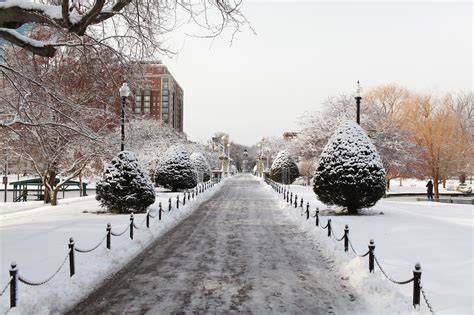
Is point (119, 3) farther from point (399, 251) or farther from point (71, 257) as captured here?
point (399, 251)

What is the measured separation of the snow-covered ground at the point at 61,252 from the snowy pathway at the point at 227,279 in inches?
12.4

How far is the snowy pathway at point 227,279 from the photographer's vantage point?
22.1ft

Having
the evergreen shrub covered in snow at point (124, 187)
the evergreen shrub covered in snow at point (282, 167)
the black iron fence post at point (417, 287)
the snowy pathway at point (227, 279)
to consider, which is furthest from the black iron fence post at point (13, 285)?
the evergreen shrub covered in snow at point (282, 167)

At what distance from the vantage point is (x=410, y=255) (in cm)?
952

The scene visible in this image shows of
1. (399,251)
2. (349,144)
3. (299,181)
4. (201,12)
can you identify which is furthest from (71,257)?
(299,181)

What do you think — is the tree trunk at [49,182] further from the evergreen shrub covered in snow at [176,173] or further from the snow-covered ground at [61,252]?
the evergreen shrub covered in snow at [176,173]

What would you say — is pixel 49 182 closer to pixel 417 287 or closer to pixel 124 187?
pixel 124 187

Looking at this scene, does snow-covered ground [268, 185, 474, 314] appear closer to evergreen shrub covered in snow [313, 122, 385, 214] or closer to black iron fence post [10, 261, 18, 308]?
evergreen shrub covered in snow [313, 122, 385, 214]

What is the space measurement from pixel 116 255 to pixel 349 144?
1127 centimetres

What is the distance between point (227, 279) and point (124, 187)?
1029 cm

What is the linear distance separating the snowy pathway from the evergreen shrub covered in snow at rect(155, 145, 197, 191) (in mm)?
19812

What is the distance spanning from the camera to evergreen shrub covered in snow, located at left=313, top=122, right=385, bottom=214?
16.7 meters

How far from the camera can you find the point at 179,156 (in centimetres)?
3484

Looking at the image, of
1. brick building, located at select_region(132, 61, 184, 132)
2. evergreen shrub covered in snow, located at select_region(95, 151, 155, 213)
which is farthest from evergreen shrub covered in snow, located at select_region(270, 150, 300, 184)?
brick building, located at select_region(132, 61, 184, 132)
